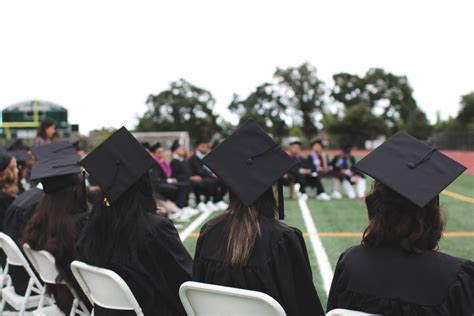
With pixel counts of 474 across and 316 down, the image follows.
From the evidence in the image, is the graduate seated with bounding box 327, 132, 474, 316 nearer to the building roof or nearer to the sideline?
the sideline

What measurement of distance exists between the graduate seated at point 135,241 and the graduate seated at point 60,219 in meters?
0.38

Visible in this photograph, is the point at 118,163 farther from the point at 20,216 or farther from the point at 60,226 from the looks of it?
the point at 20,216

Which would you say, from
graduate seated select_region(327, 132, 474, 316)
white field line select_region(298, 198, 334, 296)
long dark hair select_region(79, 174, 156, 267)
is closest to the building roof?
white field line select_region(298, 198, 334, 296)

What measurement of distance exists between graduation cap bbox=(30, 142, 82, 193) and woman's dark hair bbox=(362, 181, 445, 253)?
7.74 feet

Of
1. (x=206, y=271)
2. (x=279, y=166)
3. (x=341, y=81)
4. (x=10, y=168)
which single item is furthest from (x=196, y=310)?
(x=341, y=81)

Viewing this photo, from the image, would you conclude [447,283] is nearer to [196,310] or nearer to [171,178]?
[196,310]

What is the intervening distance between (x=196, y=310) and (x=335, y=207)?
9542mm

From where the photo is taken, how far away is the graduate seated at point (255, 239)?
2.35m

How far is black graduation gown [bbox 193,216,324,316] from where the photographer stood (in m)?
2.33

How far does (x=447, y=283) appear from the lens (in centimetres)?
186

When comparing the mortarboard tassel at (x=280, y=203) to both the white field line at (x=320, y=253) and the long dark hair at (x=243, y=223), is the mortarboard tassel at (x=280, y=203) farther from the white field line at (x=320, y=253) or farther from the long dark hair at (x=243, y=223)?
the white field line at (x=320, y=253)

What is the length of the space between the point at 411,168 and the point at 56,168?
2603 millimetres

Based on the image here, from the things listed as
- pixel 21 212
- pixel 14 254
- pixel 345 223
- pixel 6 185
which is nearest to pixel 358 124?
pixel 345 223

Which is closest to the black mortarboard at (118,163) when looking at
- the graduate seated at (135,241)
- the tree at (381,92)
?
the graduate seated at (135,241)
